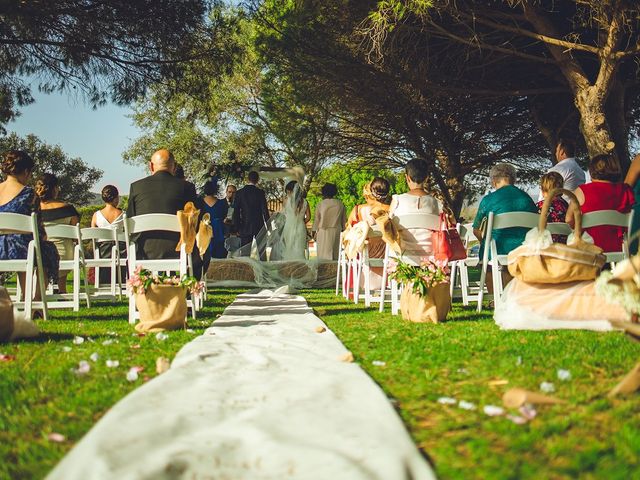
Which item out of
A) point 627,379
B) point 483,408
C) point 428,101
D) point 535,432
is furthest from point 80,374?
point 428,101

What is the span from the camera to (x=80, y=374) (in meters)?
3.54

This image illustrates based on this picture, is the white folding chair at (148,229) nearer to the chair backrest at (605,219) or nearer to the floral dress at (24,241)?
the floral dress at (24,241)

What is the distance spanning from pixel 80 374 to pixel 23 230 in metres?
2.80

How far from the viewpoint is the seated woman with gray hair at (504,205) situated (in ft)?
21.9

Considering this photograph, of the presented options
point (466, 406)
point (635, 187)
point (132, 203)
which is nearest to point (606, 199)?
point (635, 187)

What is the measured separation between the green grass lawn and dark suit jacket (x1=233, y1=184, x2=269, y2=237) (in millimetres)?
7206

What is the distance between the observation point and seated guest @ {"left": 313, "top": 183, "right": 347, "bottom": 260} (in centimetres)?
1193

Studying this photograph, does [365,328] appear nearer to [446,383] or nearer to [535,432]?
[446,383]

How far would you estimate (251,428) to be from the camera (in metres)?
2.37

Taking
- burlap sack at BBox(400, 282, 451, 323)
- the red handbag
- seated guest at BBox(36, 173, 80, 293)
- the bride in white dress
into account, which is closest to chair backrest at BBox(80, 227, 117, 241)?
seated guest at BBox(36, 173, 80, 293)

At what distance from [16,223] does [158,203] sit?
4.85ft

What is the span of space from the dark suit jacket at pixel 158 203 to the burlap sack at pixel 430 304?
2522 millimetres

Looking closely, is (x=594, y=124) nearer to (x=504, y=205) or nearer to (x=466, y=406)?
(x=504, y=205)

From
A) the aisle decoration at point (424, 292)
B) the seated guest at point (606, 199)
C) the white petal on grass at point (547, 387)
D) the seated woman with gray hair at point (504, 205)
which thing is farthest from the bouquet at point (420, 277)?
the white petal on grass at point (547, 387)
